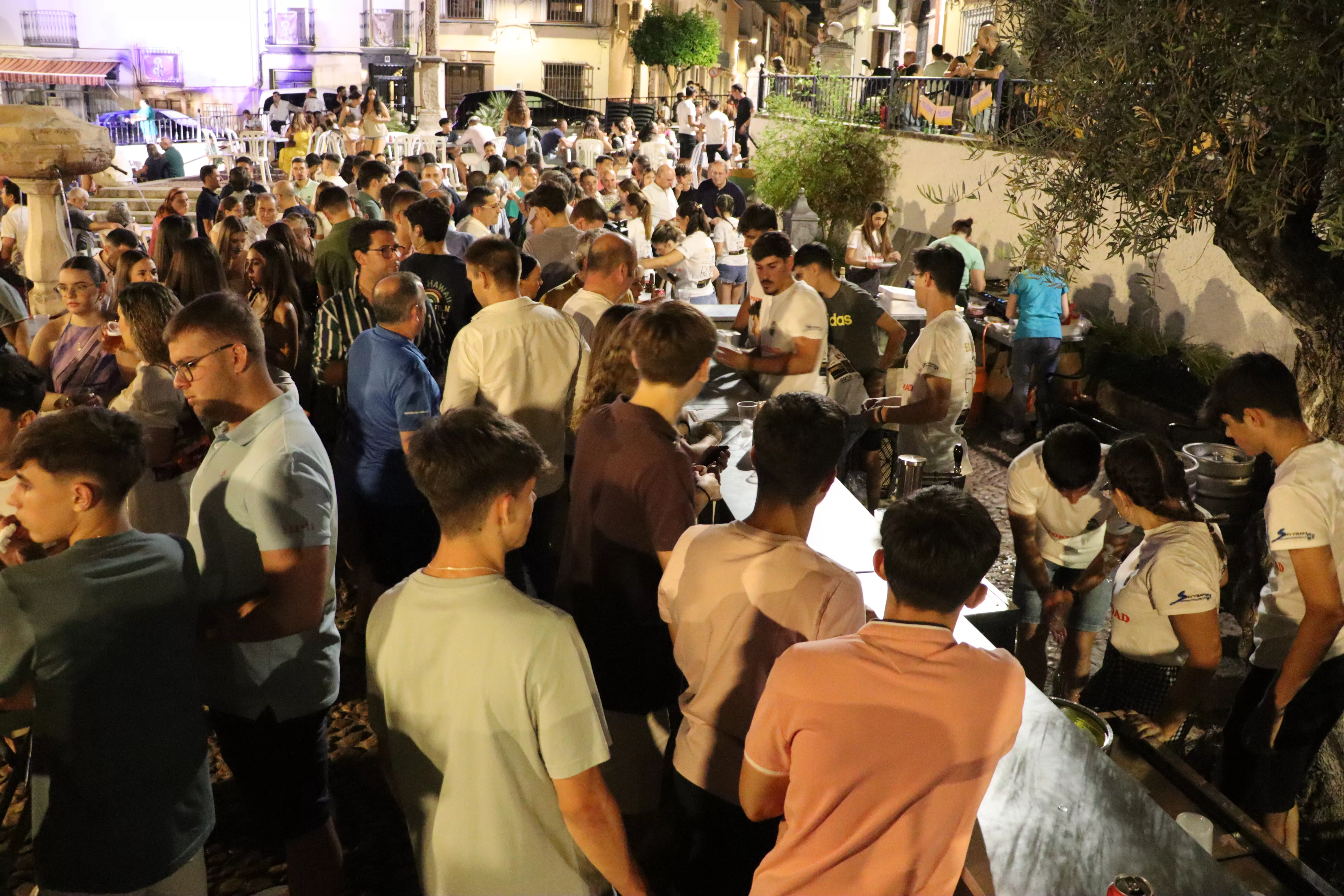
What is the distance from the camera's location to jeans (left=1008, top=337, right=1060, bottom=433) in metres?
8.16

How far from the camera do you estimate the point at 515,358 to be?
421 cm

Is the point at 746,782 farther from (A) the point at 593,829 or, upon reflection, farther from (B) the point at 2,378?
(B) the point at 2,378

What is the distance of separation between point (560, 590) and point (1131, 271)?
8.26m

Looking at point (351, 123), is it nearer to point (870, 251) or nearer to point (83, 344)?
point (870, 251)

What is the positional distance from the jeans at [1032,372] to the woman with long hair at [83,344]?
20.7 feet

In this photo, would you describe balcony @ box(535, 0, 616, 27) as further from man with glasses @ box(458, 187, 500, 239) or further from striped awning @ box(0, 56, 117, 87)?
man with glasses @ box(458, 187, 500, 239)

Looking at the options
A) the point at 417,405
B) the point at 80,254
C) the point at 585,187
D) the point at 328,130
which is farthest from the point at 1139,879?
the point at 328,130

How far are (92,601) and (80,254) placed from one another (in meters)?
3.20

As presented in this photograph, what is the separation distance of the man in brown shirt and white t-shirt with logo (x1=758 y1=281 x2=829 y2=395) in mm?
2172

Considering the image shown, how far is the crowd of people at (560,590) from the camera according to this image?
1.92 metres

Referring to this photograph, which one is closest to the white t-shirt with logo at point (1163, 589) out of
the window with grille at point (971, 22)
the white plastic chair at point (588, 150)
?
the window with grille at point (971, 22)

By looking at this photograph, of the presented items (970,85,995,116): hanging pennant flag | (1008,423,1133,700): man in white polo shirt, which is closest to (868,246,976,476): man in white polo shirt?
(1008,423,1133,700): man in white polo shirt

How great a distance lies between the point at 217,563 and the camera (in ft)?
9.20

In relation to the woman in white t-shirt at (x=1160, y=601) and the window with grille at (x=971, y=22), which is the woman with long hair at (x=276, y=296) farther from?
the window with grille at (x=971, y=22)
